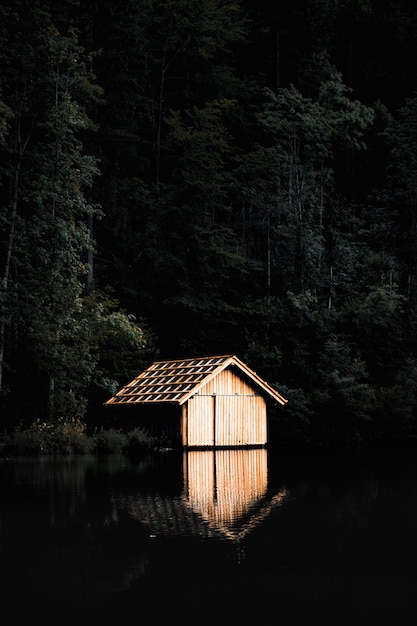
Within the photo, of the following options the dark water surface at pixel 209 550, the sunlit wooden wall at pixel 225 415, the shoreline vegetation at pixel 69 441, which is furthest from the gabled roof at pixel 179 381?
the dark water surface at pixel 209 550

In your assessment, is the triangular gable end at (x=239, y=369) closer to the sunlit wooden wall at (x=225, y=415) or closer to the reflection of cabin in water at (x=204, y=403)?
the reflection of cabin in water at (x=204, y=403)

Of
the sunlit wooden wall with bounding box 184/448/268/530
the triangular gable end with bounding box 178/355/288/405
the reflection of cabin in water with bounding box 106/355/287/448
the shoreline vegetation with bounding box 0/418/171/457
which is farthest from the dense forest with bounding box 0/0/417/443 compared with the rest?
the sunlit wooden wall with bounding box 184/448/268/530

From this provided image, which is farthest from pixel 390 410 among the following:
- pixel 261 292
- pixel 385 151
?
pixel 385 151

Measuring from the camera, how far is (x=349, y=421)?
46469 millimetres

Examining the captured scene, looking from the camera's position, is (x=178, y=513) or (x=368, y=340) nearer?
(x=178, y=513)

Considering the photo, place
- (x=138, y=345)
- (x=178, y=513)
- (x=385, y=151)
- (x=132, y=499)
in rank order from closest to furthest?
(x=178, y=513), (x=132, y=499), (x=138, y=345), (x=385, y=151)

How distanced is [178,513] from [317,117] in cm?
4891

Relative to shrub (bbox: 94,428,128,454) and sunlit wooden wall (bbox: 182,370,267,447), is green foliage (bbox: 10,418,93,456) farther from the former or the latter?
sunlit wooden wall (bbox: 182,370,267,447)

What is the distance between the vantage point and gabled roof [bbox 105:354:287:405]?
39.5 m

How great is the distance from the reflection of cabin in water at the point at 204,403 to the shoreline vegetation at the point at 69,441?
1.12 meters

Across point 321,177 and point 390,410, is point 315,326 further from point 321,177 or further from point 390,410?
point 321,177

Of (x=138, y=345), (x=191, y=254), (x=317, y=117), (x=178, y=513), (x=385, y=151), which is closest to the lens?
(x=178, y=513)

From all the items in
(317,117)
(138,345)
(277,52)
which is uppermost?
(277,52)

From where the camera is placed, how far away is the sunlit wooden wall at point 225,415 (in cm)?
3997
